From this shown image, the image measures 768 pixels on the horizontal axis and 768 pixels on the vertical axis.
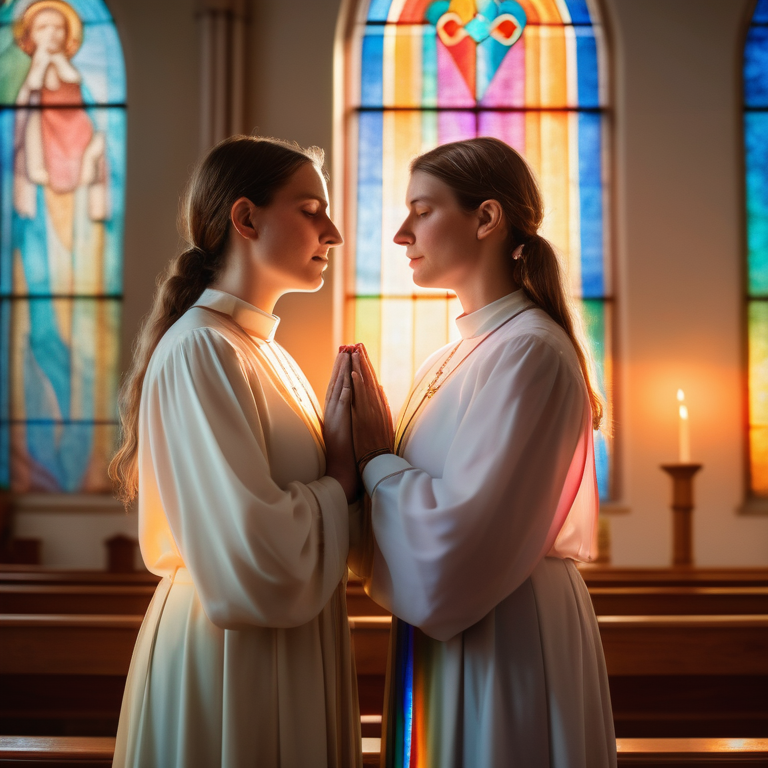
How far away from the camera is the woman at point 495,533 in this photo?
5.30 ft

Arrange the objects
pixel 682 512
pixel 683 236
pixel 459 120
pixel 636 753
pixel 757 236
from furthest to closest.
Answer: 1. pixel 459 120
2. pixel 757 236
3. pixel 683 236
4. pixel 682 512
5. pixel 636 753

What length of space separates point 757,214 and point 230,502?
613cm

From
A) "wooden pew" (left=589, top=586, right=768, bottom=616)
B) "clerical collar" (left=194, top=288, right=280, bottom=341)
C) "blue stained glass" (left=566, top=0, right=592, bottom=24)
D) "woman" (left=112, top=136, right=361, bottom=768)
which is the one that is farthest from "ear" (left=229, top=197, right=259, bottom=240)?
"blue stained glass" (left=566, top=0, right=592, bottom=24)

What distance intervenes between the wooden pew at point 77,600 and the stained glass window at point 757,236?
4952 mm

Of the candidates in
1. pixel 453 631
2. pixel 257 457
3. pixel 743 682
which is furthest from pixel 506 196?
pixel 743 682

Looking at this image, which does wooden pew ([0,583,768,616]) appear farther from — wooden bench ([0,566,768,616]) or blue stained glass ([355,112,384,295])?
blue stained glass ([355,112,384,295])

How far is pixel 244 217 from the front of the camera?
1900 mm

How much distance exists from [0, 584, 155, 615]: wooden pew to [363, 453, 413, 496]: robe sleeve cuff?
1833 millimetres

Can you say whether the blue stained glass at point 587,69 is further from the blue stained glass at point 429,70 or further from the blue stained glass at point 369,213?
the blue stained glass at point 369,213

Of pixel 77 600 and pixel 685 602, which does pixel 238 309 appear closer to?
pixel 77 600

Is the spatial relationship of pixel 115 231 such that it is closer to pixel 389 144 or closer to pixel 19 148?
pixel 19 148

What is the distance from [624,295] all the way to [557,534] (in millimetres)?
4899

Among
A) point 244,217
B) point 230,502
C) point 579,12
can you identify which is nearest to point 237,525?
point 230,502

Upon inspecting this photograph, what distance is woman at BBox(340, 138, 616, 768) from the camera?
1616 mm
